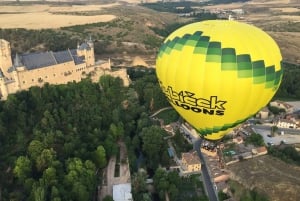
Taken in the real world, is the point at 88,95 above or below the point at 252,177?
above

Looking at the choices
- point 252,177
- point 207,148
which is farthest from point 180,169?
point 252,177

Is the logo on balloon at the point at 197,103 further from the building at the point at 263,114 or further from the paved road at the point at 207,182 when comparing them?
the building at the point at 263,114

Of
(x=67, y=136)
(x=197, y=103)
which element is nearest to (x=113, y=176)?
(x=67, y=136)

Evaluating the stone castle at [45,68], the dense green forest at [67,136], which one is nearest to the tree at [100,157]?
the dense green forest at [67,136]

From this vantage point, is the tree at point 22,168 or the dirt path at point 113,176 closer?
the tree at point 22,168

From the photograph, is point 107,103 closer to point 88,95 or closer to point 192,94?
point 88,95

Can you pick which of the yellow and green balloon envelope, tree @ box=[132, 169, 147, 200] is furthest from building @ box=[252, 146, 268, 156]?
tree @ box=[132, 169, 147, 200]
